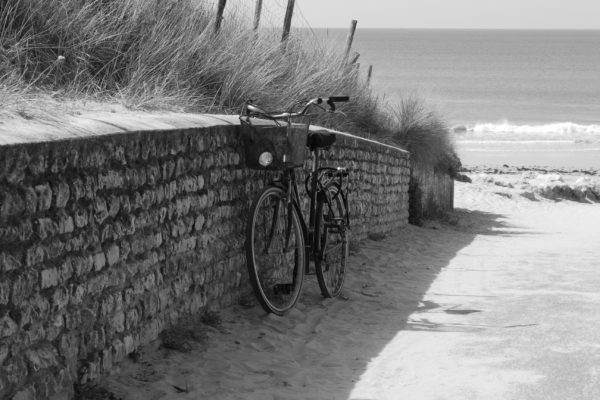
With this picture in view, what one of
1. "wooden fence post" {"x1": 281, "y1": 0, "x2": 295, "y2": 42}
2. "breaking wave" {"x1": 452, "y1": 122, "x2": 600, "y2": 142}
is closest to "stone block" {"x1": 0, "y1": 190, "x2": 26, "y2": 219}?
"wooden fence post" {"x1": 281, "y1": 0, "x2": 295, "y2": 42}

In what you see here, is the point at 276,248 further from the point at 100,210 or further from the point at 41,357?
the point at 41,357

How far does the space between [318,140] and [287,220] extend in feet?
2.32

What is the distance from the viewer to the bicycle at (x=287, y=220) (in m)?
6.10

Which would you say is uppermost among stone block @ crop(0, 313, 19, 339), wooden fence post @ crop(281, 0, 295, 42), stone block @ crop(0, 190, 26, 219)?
wooden fence post @ crop(281, 0, 295, 42)

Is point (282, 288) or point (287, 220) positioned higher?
point (287, 220)

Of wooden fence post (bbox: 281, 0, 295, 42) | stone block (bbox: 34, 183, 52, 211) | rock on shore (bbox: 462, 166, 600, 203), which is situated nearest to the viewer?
stone block (bbox: 34, 183, 52, 211)

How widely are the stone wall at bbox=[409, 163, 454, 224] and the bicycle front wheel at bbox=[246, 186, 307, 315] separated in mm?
7994

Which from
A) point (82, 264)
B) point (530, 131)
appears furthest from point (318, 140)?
point (530, 131)

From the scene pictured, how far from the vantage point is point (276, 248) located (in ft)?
22.1

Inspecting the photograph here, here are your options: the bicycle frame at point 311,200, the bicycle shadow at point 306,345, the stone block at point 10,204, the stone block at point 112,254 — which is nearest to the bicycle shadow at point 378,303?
the bicycle shadow at point 306,345

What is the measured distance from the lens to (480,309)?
286 inches

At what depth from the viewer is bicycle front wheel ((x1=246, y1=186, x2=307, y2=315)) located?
6277 millimetres

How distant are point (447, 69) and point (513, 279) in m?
83.0

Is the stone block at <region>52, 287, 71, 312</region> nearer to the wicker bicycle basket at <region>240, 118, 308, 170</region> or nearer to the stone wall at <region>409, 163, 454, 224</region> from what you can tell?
the wicker bicycle basket at <region>240, 118, 308, 170</region>
